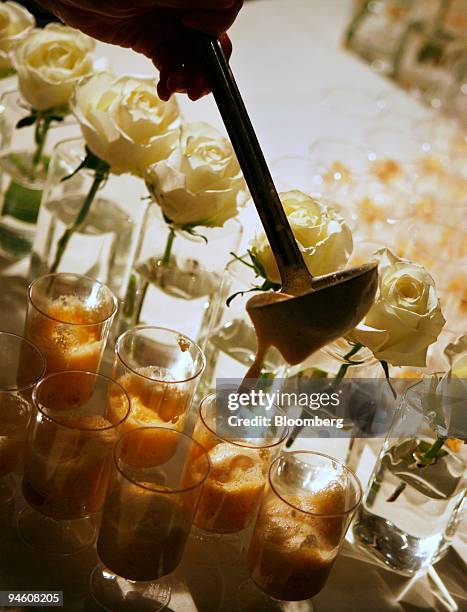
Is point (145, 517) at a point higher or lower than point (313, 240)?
lower

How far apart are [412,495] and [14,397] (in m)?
0.40

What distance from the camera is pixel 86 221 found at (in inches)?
44.3

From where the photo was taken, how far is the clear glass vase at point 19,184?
1.19 metres

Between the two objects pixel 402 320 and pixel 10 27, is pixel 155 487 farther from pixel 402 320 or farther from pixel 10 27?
pixel 10 27

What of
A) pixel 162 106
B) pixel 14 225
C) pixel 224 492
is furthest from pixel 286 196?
pixel 14 225

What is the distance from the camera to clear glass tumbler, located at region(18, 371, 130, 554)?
761mm

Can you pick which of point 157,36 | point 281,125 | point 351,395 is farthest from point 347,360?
point 281,125

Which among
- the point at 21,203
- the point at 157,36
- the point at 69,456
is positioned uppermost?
the point at 157,36

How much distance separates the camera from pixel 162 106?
101 centimetres

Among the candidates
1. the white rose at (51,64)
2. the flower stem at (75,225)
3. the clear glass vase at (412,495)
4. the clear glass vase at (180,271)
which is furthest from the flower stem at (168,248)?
the clear glass vase at (412,495)

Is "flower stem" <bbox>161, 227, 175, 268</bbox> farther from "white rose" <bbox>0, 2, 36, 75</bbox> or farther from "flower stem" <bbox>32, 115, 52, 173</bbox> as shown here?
"white rose" <bbox>0, 2, 36, 75</bbox>

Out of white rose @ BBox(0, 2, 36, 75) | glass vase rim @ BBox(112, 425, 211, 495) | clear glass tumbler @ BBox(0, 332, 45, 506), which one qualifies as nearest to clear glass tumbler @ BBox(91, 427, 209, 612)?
glass vase rim @ BBox(112, 425, 211, 495)

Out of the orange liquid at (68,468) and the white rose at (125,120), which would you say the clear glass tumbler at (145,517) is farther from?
the white rose at (125,120)

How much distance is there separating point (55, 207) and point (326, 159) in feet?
2.36
